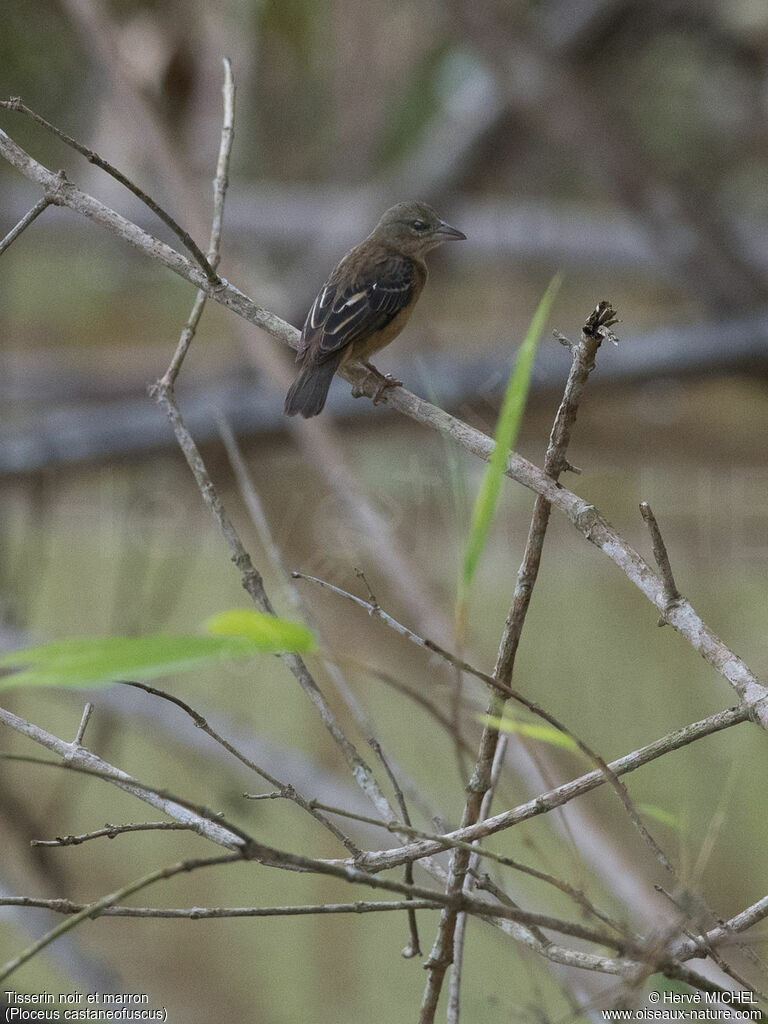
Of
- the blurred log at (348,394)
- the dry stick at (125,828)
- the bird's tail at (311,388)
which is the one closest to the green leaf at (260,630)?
the dry stick at (125,828)

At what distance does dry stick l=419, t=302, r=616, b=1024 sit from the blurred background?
0.69 metres

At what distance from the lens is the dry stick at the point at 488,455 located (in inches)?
26.1

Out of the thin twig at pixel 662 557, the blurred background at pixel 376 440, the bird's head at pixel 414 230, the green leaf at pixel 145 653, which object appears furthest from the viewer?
the blurred background at pixel 376 440

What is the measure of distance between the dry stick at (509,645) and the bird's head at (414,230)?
1.26 metres

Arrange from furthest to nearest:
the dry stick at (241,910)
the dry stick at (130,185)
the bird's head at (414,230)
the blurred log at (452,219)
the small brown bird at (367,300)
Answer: the blurred log at (452,219), the bird's head at (414,230), the small brown bird at (367,300), the dry stick at (130,185), the dry stick at (241,910)

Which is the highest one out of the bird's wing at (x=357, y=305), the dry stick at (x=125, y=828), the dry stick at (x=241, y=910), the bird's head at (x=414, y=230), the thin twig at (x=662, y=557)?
the bird's head at (x=414, y=230)

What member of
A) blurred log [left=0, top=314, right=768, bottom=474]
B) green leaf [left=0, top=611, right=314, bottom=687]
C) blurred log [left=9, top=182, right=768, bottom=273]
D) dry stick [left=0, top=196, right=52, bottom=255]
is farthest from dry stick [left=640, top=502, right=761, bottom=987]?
blurred log [left=9, top=182, right=768, bottom=273]

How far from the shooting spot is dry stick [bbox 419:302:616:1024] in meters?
0.68

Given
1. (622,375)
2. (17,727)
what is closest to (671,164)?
(622,375)

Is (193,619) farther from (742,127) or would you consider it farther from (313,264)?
(742,127)

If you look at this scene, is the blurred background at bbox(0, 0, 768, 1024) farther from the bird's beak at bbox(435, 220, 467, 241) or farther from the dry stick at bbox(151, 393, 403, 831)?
the dry stick at bbox(151, 393, 403, 831)

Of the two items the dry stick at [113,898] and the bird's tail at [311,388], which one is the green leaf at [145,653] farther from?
the bird's tail at [311,388]

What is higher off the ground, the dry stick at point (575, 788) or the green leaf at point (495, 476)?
the green leaf at point (495, 476)

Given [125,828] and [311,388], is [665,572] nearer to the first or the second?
[125,828]
